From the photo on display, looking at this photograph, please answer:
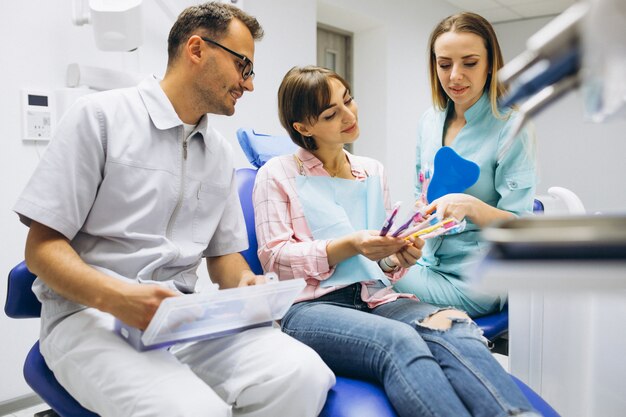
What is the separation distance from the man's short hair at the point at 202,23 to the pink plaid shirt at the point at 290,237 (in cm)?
38

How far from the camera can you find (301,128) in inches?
61.4

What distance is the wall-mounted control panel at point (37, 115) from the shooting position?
6.46 feet

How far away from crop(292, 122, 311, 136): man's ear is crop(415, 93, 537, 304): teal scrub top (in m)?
0.39

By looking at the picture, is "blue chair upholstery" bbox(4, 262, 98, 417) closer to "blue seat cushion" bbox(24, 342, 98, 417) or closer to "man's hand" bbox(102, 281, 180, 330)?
"blue seat cushion" bbox(24, 342, 98, 417)

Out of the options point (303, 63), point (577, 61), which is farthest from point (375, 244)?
point (303, 63)

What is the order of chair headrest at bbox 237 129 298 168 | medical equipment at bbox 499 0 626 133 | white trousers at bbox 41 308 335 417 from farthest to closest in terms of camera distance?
chair headrest at bbox 237 129 298 168
white trousers at bbox 41 308 335 417
medical equipment at bbox 499 0 626 133

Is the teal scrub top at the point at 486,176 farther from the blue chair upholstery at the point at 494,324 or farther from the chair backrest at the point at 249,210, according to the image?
the chair backrest at the point at 249,210

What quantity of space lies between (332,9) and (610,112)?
346 cm

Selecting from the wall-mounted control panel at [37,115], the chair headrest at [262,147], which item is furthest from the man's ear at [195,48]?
the wall-mounted control panel at [37,115]

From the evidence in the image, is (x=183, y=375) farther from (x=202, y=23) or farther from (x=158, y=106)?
(x=202, y=23)

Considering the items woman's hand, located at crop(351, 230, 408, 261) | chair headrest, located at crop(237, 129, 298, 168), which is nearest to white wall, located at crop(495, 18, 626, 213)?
chair headrest, located at crop(237, 129, 298, 168)

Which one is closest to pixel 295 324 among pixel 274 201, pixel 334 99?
pixel 274 201

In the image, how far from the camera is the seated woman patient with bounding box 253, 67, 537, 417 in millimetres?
1047

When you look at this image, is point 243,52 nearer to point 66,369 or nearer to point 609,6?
point 66,369
